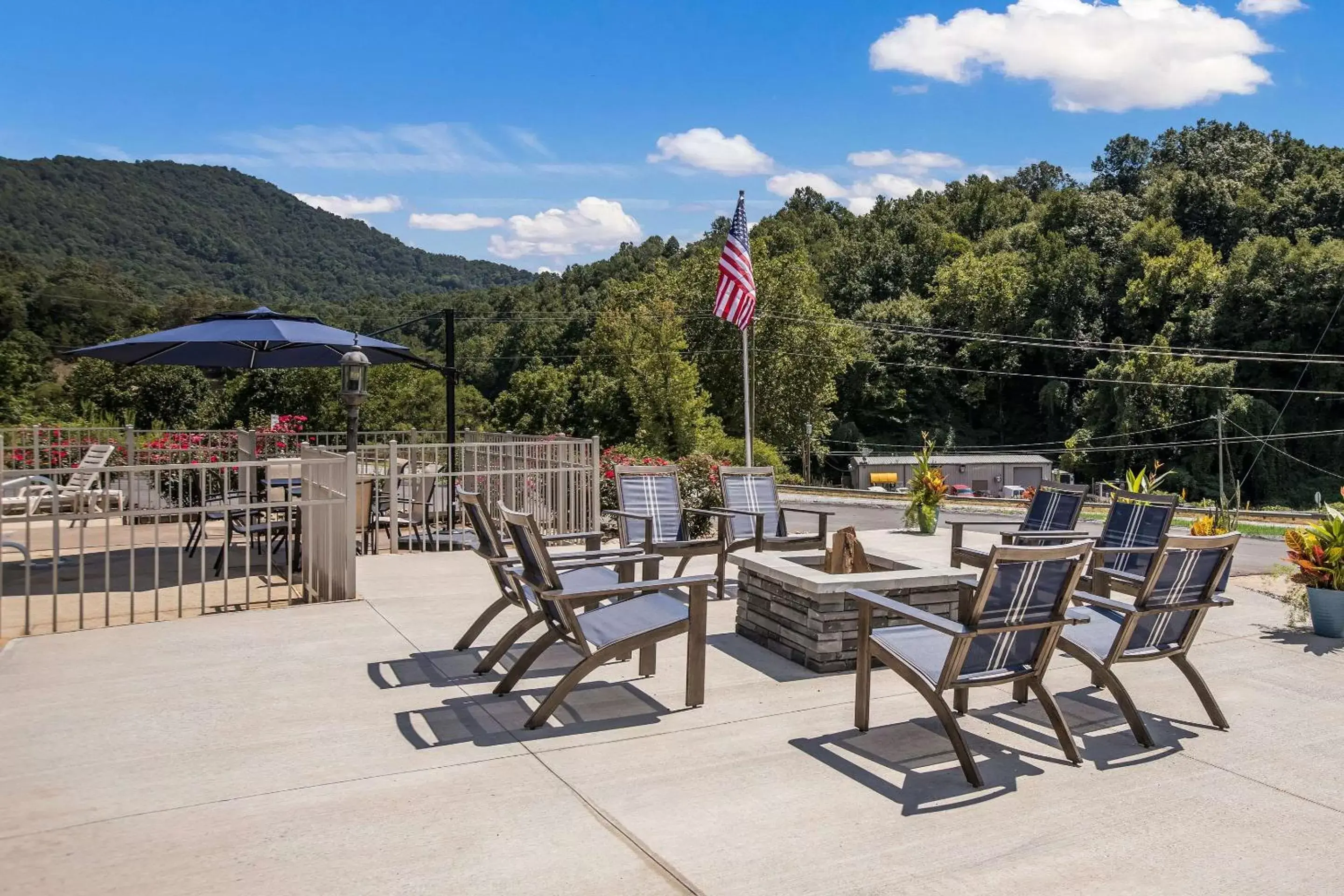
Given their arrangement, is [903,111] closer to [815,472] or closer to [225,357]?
[815,472]

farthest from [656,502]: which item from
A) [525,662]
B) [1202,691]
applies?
[1202,691]

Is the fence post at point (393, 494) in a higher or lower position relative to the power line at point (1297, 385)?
lower

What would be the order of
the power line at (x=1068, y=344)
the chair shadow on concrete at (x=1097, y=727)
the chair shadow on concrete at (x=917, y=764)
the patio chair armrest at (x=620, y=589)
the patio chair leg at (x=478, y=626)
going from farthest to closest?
the power line at (x=1068, y=344) → the patio chair leg at (x=478, y=626) → the patio chair armrest at (x=620, y=589) → the chair shadow on concrete at (x=1097, y=727) → the chair shadow on concrete at (x=917, y=764)

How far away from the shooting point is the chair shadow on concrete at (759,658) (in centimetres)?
526

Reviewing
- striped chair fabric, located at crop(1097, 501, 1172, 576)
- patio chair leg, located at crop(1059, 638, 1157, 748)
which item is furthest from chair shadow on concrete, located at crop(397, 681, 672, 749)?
striped chair fabric, located at crop(1097, 501, 1172, 576)

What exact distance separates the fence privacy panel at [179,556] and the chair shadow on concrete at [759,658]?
9.07 feet

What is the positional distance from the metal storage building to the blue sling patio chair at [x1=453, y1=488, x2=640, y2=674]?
46745 mm

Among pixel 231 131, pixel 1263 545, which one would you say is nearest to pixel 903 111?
pixel 231 131

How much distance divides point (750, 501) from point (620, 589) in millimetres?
3581

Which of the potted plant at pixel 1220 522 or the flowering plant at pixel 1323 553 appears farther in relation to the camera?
the potted plant at pixel 1220 522

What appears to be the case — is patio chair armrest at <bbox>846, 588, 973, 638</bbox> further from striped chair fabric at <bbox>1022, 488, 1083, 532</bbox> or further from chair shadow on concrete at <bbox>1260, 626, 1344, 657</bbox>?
striped chair fabric at <bbox>1022, 488, 1083, 532</bbox>

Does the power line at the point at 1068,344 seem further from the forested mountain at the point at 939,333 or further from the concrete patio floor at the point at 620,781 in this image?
the concrete patio floor at the point at 620,781

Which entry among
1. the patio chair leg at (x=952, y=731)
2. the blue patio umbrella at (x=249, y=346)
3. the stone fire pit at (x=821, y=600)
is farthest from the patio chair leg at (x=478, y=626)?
the blue patio umbrella at (x=249, y=346)

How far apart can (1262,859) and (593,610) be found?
9.46ft
